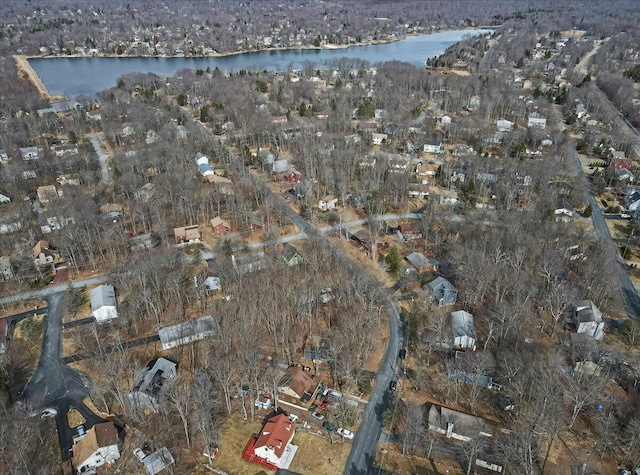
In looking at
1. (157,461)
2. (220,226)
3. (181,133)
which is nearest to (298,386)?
(157,461)

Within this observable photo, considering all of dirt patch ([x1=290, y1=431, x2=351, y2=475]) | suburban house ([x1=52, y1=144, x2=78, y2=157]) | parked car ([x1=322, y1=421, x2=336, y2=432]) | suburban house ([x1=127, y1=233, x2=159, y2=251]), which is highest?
suburban house ([x1=52, y1=144, x2=78, y2=157])

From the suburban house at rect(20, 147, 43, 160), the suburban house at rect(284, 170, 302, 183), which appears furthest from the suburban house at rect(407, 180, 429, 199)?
the suburban house at rect(20, 147, 43, 160)

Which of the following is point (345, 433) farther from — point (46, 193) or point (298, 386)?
point (46, 193)

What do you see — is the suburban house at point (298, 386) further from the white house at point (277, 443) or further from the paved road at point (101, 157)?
the paved road at point (101, 157)

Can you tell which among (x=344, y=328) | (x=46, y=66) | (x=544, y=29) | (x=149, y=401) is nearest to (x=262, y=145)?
(x=344, y=328)

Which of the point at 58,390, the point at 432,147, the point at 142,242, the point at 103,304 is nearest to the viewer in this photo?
the point at 58,390

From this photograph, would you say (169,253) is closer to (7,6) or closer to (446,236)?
(446,236)

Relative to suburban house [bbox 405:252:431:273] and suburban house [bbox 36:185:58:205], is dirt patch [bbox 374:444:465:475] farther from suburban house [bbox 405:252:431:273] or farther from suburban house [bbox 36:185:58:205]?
suburban house [bbox 36:185:58:205]

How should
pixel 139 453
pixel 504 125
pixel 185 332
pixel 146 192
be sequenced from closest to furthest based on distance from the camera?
pixel 139 453 → pixel 185 332 → pixel 146 192 → pixel 504 125
